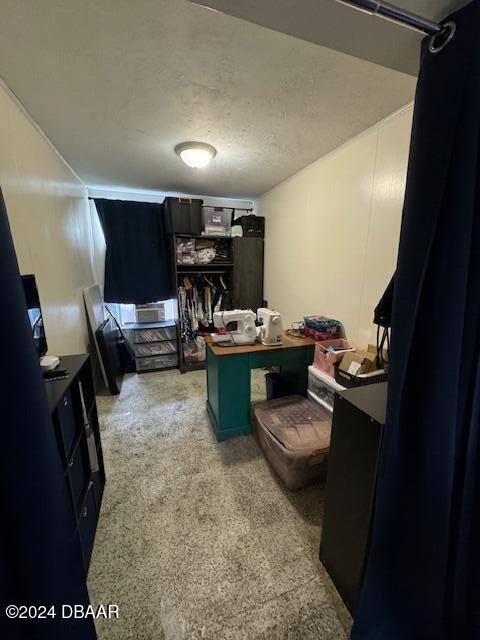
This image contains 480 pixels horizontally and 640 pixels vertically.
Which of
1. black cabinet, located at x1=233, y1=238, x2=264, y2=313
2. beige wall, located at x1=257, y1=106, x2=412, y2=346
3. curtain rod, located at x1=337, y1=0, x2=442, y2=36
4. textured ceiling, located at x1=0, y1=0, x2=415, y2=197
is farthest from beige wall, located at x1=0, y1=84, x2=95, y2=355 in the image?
beige wall, located at x1=257, y1=106, x2=412, y2=346

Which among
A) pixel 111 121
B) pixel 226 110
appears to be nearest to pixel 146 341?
pixel 111 121

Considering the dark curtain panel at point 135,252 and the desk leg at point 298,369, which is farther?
the dark curtain panel at point 135,252

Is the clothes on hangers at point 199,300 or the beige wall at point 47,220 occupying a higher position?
the beige wall at point 47,220

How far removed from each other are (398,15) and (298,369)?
2160mm

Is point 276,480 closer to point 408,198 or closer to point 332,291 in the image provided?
point 332,291

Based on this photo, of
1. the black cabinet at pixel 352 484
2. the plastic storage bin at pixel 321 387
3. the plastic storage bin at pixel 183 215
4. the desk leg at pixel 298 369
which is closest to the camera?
the black cabinet at pixel 352 484

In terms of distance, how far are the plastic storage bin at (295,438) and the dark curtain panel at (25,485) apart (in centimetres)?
126

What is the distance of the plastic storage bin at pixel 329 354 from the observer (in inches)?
77.5

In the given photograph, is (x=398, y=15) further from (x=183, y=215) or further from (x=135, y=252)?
(x=135, y=252)

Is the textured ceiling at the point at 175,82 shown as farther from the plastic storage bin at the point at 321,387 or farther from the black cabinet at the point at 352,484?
the plastic storage bin at the point at 321,387

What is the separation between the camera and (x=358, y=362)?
1.77m

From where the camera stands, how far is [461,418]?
0.76m

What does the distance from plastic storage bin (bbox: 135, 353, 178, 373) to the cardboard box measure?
250cm

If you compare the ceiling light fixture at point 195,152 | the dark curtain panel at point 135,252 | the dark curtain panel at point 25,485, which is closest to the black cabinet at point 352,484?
the dark curtain panel at point 25,485
